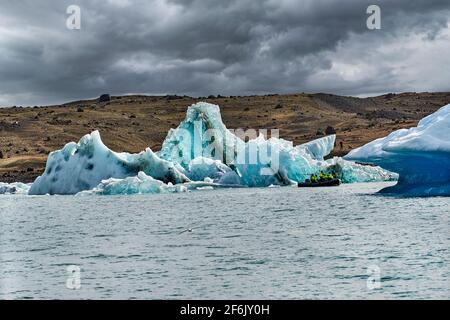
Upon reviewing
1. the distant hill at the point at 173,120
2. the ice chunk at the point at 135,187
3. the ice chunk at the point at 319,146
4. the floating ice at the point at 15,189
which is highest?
the distant hill at the point at 173,120

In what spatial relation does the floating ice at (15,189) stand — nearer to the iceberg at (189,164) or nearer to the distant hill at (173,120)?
the iceberg at (189,164)

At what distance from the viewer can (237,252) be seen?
70.5 feet

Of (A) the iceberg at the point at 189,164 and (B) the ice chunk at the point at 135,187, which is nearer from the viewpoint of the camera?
(B) the ice chunk at the point at 135,187

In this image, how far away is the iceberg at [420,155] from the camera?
112 ft

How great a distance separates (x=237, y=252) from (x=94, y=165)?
36007mm

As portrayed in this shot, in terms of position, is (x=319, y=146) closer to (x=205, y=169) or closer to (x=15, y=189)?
(x=205, y=169)

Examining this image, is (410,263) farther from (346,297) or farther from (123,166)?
(123,166)

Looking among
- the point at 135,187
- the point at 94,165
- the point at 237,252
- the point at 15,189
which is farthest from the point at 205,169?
the point at 237,252

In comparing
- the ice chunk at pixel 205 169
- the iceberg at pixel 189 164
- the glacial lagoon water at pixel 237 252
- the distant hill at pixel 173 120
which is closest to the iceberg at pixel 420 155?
the glacial lagoon water at pixel 237 252

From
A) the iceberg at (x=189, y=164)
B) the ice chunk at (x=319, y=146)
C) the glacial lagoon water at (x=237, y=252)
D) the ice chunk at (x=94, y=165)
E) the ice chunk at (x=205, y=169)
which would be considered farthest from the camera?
the ice chunk at (x=319, y=146)

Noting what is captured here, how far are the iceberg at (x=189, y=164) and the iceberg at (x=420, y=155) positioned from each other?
727 inches

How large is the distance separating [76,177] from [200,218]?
2640cm

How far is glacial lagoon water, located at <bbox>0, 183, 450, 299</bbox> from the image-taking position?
1585cm

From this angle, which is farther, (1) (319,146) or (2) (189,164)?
(1) (319,146)
